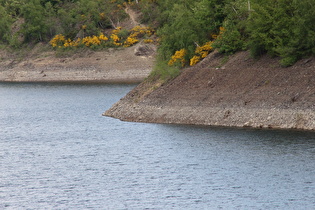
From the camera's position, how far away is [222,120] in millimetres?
49750

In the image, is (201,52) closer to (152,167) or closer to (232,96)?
(232,96)

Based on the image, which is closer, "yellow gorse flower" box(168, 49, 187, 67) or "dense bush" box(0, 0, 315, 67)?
"dense bush" box(0, 0, 315, 67)

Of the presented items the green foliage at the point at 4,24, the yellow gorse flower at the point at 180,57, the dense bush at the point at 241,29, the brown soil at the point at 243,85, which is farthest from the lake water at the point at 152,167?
the green foliage at the point at 4,24

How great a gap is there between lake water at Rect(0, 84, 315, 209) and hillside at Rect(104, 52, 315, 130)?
1.60 metres

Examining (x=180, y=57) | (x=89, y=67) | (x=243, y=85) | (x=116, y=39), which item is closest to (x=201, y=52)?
(x=180, y=57)

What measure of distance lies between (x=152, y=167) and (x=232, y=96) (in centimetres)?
1637

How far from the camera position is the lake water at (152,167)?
101 ft

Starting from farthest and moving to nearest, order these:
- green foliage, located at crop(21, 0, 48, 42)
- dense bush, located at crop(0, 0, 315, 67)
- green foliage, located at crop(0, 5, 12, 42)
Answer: green foliage, located at crop(0, 5, 12, 42) → green foliage, located at crop(21, 0, 48, 42) → dense bush, located at crop(0, 0, 315, 67)

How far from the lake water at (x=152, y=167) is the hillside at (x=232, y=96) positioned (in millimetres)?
1605

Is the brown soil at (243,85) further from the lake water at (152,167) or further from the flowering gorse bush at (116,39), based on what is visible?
the flowering gorse bush at (116,39)

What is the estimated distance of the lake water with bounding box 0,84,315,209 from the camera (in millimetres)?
30641

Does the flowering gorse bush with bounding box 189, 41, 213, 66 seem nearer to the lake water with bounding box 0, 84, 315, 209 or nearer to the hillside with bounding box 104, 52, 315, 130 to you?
the hillside with bounding box 104, 52, 315, 130

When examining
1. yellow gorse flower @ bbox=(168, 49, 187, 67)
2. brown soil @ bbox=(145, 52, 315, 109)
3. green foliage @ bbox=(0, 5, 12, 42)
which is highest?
green foliage @ bbox=(0, 5, 12, 42)

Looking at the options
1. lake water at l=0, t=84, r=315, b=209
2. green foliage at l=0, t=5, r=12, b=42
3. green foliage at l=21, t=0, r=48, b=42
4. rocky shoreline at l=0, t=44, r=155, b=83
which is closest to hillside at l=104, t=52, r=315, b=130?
lake water at l=0, t=84, r=315, b=209
